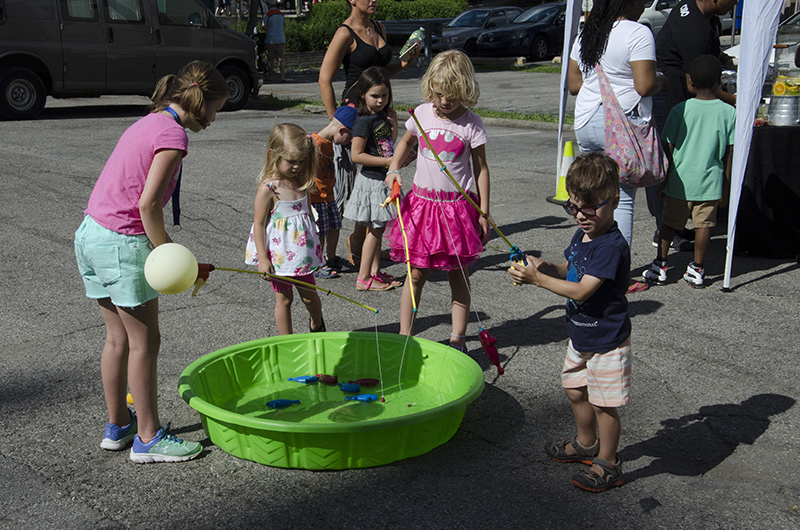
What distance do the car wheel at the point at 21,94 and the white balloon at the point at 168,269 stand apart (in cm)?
1191

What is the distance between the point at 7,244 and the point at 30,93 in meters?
7.89

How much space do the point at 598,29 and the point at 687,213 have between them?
5.18 feet

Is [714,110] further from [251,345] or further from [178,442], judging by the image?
[178,442]

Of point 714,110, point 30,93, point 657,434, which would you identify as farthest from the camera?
point 30,93

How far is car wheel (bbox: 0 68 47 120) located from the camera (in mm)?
13102

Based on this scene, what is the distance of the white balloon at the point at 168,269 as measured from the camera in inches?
116

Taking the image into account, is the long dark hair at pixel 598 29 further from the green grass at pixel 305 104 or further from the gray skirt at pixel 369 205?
the green grass at pixel 305 104

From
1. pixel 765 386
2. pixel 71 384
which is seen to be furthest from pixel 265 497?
pixel 765 386

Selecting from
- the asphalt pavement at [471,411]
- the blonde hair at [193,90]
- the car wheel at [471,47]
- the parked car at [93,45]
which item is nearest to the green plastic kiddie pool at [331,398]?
the asphalt pavement at [471,411]

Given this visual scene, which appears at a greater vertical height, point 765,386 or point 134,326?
point 134,326

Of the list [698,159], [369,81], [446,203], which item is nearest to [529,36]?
[698,159]

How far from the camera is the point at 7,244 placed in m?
6.69

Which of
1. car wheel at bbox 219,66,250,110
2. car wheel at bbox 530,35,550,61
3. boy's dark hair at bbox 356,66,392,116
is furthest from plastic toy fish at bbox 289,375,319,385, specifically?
car wheel at bbox 530,35,550,61

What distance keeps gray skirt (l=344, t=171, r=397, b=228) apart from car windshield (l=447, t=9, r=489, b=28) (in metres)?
20.6
